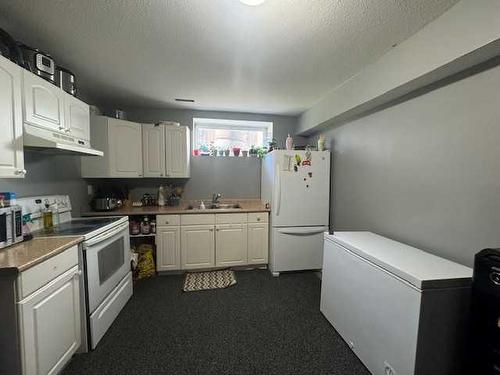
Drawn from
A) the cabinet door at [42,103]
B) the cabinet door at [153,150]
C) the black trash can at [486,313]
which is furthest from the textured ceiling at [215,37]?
the black trash can at [486,313]

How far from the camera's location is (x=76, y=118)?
2.05m

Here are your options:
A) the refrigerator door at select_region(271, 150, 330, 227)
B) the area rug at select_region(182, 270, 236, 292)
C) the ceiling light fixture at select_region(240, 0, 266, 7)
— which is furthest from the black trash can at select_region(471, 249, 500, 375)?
the area rug at select_region(182, 270, 236, 292)

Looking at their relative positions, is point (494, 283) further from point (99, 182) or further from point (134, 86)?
point (99, 182)

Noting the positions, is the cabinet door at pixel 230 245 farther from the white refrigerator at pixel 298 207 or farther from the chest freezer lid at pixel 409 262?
the chest freezer lid at pixel 409 262

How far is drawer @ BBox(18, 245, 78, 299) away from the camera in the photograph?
3.68ft

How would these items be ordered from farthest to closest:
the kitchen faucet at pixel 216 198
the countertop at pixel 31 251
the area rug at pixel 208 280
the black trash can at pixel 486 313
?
the kitchen faucet at pixel 216 198, the area rug at pixel 208 280, the countertop at pixel 31 251, the black trash can at pixel 486 313

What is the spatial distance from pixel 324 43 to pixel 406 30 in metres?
0.54

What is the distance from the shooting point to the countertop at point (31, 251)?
3.60 feet

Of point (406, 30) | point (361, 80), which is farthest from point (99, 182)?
point (406, 30)

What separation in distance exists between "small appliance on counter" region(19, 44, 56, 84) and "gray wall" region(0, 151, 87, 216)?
Answer: 0.69m

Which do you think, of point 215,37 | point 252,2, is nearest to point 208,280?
point 215,37

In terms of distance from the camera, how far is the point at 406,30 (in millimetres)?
1512

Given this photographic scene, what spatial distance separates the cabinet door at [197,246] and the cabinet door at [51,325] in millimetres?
1357

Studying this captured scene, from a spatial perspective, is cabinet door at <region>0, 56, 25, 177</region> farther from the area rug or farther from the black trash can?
the black trash can
